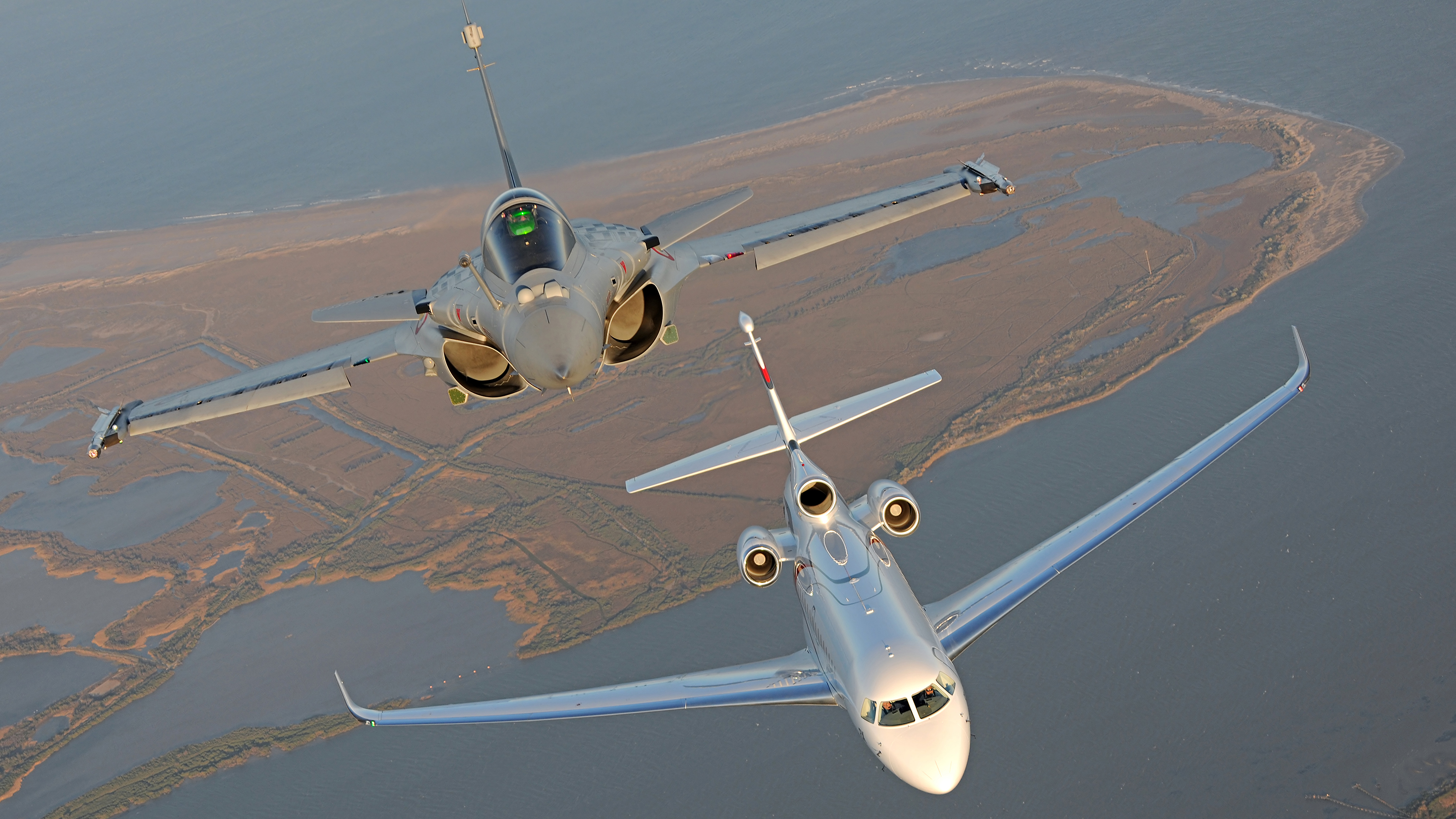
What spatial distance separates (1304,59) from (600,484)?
73.4 metres

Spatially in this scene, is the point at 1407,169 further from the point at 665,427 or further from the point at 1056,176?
the point at 665,427

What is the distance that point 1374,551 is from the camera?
43406mm

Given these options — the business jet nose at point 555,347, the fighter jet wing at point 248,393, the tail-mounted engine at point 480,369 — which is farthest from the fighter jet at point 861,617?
the fighter jet wing at point 248,393

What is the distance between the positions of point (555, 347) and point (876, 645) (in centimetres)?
1162

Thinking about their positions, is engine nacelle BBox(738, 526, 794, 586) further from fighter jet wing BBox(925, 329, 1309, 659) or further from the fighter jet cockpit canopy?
the fighter jet cockpit canopy

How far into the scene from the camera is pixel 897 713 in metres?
25.2

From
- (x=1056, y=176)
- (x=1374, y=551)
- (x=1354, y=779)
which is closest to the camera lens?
(x=1354, y=779)

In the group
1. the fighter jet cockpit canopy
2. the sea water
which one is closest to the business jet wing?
the fighter jet cockpit canopy

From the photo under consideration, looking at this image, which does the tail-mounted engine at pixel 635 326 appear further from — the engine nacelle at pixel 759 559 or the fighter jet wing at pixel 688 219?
the engine nacelle at pixel 759 559

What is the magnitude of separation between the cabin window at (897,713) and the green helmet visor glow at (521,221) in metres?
16.0

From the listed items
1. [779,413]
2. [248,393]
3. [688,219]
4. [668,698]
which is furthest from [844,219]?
[248,393]

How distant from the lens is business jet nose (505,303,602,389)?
23.3 m

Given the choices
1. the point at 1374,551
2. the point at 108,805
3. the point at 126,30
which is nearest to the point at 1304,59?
the point at 1374,551

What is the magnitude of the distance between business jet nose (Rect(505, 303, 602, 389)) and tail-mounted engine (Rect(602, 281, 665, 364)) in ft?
11.7
